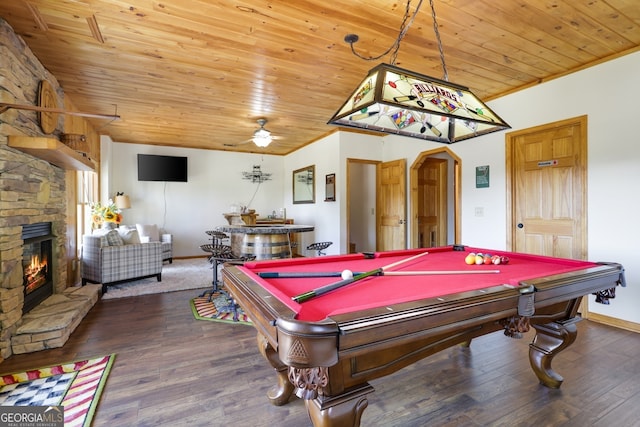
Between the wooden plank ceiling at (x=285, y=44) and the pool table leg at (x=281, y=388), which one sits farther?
the wooden plank ceiling at (x=285, y=44)

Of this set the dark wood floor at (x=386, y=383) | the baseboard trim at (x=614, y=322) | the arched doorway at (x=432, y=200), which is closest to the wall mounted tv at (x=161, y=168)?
the dark wood floor at (x=386, y=383)

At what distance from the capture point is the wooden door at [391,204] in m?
5.18

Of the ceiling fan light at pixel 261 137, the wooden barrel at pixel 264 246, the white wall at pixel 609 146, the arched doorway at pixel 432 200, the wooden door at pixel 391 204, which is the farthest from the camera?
the wooden door at pixel 391 204

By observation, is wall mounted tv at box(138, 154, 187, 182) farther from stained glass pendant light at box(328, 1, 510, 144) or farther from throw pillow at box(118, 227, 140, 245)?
stained glass pendant light at box(328, 1, 510, 144)

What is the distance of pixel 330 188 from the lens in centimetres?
582

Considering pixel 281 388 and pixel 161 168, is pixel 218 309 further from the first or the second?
pixel 161 168

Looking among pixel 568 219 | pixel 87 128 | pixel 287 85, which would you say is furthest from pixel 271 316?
pixel 87 128

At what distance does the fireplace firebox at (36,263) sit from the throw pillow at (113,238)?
34.6 inches

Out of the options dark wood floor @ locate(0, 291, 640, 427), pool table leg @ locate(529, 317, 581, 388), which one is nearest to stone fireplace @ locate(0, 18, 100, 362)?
dark wood floor @ locate(0, 291, 640, 427)

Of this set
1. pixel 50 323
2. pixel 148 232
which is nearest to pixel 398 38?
pixel 50 323

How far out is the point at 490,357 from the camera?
230 centimetres

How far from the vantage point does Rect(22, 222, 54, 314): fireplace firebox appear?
263 cm

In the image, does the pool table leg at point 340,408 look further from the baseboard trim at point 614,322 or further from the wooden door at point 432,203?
the wooden door at point 432,203

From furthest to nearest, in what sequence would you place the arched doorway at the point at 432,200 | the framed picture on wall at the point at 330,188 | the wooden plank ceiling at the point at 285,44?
1. the framed picture on wall at the point at 330,188
2. the arched doorway at the point at 432,200
3. the wooden plank ceiling at the point at 285,44
